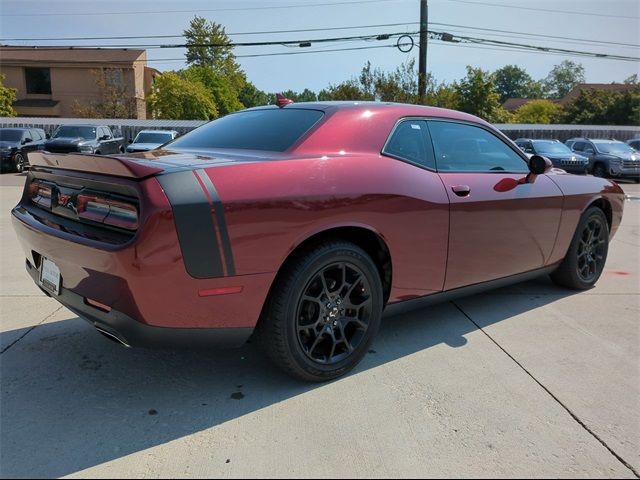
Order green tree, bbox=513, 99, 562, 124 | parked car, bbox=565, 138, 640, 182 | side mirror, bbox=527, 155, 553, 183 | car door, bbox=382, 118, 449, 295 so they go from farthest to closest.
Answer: green tree, bbox=513, 99, 562, 124 < parked car, bbox=565, 138, 640, 182 < side mirror, bbox=527, 155, 553, 183 < car door, bbox=382, 118, 449, 295

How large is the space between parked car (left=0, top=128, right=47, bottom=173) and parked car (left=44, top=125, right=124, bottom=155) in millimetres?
729

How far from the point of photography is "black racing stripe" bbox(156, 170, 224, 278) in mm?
2305

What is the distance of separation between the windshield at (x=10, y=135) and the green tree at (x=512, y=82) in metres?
113

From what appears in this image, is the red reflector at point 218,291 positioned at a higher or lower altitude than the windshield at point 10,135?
lower

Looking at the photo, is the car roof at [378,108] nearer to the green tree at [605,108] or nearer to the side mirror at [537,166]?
the side mirror at [537,166]

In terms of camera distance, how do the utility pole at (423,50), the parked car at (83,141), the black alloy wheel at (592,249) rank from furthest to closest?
the utility pole at (423,50) < the parked car at (83,141) < the black alloy wheel at (592,249)

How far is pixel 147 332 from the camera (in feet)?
7.80

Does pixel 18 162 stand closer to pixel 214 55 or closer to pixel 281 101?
pixel 281 101

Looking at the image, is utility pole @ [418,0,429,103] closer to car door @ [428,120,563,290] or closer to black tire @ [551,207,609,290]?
black tire @ [551,207,609,290]

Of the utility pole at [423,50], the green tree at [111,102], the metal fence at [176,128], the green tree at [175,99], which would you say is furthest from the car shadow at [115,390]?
the green tree at [175,99]

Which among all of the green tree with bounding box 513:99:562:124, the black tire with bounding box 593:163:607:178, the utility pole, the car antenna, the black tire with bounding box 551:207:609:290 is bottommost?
the black tire with bounding box 593:163:607:178

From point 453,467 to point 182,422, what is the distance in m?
1.31

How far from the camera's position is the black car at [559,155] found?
17984mm

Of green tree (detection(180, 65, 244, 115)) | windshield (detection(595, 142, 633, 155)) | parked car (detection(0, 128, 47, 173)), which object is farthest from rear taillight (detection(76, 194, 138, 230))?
green tree (detection(180, 65, 244, 115))
